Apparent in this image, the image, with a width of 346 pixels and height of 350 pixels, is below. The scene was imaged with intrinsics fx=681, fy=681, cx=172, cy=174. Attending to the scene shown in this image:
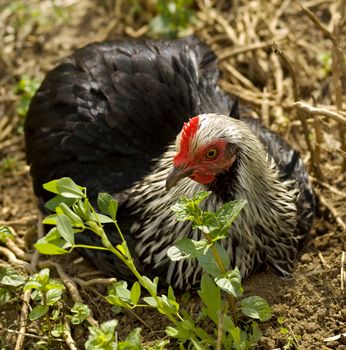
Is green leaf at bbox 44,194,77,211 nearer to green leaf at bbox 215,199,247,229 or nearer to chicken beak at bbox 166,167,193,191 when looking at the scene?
chicken beak at bbox 166,167,193,191

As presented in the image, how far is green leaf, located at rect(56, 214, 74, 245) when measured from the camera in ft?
9.45

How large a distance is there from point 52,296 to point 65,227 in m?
0.62

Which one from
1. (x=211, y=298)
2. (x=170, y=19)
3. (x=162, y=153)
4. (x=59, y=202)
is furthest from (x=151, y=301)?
(x=170, y=19)

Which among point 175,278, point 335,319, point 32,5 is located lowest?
point 335,319

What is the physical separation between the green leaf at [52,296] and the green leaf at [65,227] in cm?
58

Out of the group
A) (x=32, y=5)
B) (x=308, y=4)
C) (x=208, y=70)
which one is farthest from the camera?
(x=32, y=5)

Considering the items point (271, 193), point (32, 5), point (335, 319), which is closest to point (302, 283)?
point (335, 319)

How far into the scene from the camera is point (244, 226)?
11.9 feet

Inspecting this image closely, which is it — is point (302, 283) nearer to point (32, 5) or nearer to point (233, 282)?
point (233, 282)

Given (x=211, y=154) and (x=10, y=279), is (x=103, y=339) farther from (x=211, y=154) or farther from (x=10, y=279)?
(x=211, y=154)

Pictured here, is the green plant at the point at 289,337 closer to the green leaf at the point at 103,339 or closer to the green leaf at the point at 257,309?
the green leaf at the point at 257,309

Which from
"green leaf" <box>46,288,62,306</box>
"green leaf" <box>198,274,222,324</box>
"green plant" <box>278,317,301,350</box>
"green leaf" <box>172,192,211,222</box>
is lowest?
"green plant" <box>278,317,301,350</box>

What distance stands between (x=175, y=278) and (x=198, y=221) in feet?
2.78

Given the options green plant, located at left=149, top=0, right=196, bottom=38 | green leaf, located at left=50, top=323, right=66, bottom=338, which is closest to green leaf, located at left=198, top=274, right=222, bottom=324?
green leaf, located at left=50, top=323, right=66, bottom=338
